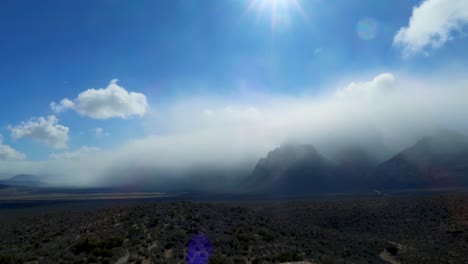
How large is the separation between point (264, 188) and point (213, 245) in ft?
544

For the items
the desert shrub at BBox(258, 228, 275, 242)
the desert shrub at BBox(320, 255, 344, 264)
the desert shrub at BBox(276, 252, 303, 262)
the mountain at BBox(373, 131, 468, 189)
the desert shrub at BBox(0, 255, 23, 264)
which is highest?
the mountain at BBox(373, 131, 468, 189)

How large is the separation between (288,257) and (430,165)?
162524mm

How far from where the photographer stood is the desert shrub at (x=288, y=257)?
21.3m

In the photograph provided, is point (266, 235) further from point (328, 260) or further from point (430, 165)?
point (430, 165)

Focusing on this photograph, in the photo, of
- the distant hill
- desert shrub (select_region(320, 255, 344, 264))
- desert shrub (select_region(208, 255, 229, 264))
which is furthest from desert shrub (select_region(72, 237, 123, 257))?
the distant hill

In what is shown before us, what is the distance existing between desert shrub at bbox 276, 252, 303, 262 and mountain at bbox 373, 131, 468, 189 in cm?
12595

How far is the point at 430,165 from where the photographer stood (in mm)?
157875

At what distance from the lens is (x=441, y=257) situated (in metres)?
27.8

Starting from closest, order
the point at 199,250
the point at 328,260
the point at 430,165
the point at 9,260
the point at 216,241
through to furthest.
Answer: the point at 9,260 < the point at 199,250 < the point at 328,260 < the point at 216,241 < the point at 430,165

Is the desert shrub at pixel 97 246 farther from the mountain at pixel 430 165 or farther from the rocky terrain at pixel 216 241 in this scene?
the mountain at pixel 430 165

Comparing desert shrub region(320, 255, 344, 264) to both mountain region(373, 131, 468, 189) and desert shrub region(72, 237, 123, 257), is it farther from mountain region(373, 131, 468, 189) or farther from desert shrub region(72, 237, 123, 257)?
mountain region(373, 131, 468, 189)

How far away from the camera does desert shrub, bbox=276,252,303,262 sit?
21.3 m

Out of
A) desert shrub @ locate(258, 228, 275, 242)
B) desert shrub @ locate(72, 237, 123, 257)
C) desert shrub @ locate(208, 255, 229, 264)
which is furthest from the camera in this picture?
desert shrub @ locate(258, 228, 275, 242)

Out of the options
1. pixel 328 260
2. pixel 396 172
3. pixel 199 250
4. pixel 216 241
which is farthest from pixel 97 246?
pixel 396 172
